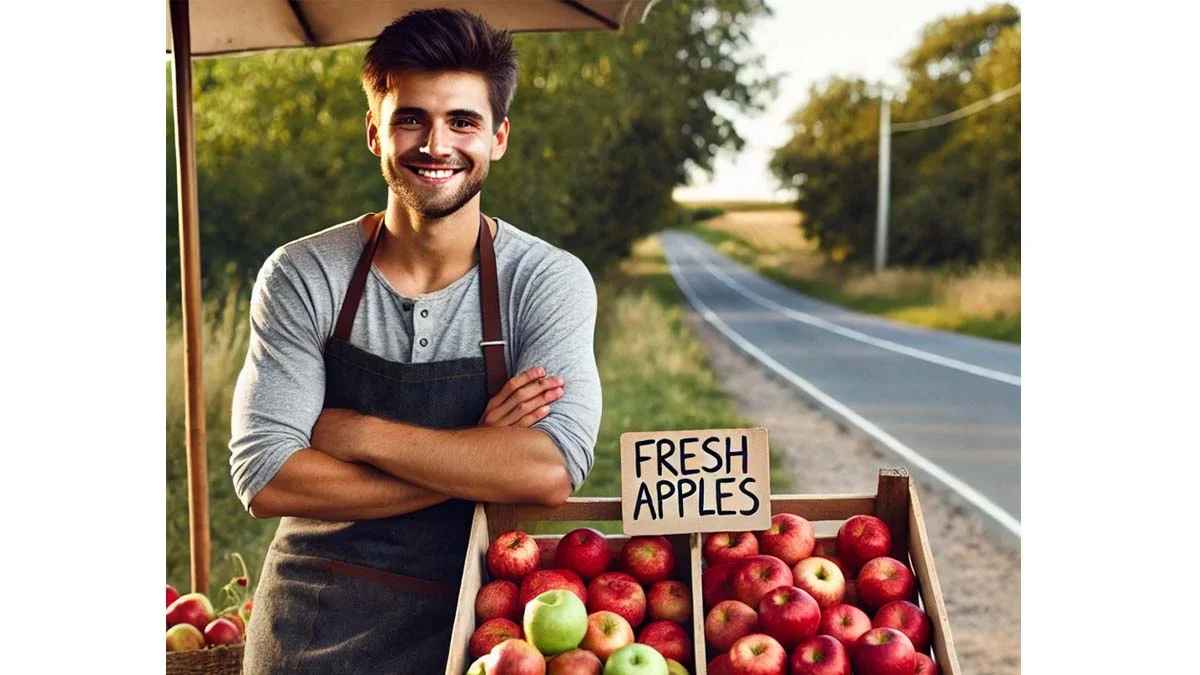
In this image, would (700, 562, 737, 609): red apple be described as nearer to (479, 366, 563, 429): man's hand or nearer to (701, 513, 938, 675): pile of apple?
(701, 513, 938, 675): pile of apple

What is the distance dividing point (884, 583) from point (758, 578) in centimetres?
21

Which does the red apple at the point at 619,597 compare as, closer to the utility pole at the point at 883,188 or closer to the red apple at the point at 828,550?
the red apple at the point at 828,550

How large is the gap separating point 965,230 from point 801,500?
17.2m

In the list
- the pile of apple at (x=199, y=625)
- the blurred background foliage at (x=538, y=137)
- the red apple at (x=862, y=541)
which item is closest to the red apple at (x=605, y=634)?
the red apple at (x=862, y=541)

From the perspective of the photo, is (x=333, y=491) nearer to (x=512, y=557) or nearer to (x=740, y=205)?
(x=512, y=557)

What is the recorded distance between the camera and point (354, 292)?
2.20 metres

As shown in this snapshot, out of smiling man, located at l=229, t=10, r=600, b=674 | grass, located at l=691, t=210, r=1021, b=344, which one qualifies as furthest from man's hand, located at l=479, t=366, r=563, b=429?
grass, located at l=691, t=210, r=1021, b=344

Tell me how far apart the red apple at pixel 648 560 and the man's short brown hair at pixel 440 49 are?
85 cm

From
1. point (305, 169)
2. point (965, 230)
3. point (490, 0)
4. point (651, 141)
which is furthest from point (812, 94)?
point (490, 0)

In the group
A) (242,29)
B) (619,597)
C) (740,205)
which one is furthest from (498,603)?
(740,205)

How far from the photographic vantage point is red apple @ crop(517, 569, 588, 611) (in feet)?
6.05

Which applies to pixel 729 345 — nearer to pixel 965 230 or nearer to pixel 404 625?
pixel 965 230

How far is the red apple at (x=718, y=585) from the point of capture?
194 cm

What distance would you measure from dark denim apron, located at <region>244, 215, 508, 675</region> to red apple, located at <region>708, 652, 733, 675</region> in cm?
56
